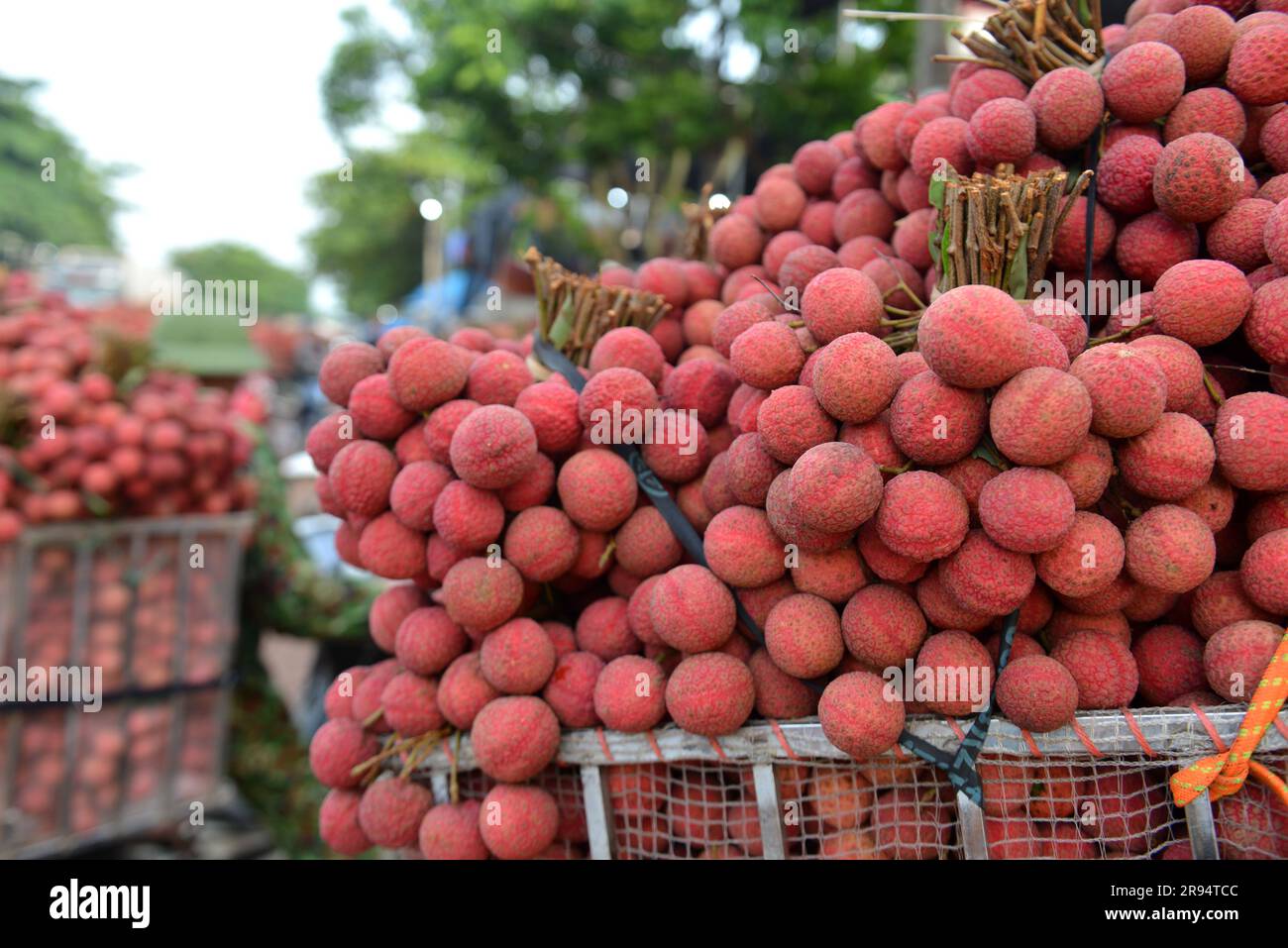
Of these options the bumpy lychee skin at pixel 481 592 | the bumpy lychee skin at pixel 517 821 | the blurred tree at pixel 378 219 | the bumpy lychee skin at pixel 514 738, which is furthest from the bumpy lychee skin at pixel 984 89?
the blurred tree at pixel 378 219

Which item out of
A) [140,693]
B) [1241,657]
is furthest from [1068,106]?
[140,693]

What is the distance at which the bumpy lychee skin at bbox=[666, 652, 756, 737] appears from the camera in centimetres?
120

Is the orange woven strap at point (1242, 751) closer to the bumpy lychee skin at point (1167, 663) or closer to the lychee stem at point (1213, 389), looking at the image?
the bumpy lychee skin at point (1167, 663)

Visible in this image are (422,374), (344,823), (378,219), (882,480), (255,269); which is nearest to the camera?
(882,480)

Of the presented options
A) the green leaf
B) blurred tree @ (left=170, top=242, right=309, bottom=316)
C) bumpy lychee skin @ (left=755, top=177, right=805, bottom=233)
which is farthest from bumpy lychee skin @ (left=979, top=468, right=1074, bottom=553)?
blurred tree @ (left=170, top=242, right=309, bottom=316)

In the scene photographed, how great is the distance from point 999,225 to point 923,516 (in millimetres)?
459

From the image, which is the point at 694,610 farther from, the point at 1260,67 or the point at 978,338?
the point at 1260,67

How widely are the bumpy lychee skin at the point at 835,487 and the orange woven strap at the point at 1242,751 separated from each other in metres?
0.50

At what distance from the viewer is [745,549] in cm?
122

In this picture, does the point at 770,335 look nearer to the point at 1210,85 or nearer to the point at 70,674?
the point at 1210,85

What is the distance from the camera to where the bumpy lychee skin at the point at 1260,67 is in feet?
4.11

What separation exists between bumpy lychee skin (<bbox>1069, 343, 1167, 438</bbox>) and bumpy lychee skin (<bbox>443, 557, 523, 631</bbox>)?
89 cm

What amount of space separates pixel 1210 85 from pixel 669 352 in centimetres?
105

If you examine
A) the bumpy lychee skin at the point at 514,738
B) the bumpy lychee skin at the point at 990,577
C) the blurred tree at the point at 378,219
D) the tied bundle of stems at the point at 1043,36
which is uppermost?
the blurred tree at the point at 378,219
